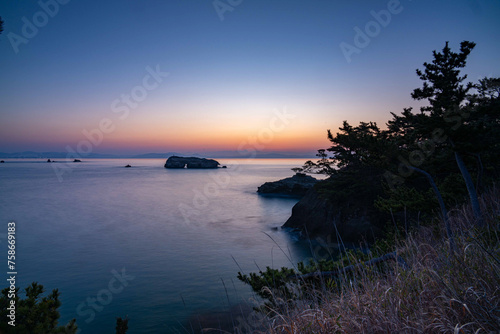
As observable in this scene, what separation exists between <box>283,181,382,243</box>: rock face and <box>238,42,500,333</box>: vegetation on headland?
708mm

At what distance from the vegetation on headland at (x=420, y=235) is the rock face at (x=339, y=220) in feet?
2.32

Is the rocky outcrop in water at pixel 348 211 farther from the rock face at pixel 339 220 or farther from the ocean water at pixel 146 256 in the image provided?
the ocean water at pixel 146 256

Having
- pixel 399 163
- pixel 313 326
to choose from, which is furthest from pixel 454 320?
pixel 399 163

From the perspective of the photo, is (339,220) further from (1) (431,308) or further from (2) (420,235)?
(1) (431,308)

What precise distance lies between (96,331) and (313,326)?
30.1ft

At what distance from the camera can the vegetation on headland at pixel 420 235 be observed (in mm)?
3148

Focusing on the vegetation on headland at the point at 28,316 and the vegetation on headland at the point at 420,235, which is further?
the vegetation on headland at the point at 28,316

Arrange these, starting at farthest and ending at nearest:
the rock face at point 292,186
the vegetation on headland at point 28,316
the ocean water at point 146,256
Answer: the rock face at point 292,186 → the ocean water at point 146,256 → the vegetation on headland at point 28,316

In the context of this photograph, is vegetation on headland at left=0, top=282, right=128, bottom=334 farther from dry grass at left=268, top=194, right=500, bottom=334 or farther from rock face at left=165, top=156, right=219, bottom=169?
rock face at left=165, top=156, right=219, bottom=169

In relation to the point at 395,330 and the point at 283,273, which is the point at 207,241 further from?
the point at 395,330

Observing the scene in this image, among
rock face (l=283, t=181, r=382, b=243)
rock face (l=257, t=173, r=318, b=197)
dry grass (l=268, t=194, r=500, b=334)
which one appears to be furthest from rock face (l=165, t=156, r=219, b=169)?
dry grass (l=268, t=194, r=500, b=334)

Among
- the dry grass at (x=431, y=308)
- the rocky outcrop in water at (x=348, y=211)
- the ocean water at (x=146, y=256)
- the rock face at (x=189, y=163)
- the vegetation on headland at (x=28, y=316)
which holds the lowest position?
the ocean water at (x=146, y=256)

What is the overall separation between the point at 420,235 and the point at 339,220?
29.6ft

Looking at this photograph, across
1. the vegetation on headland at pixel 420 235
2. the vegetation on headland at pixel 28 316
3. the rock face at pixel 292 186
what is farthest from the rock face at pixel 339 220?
the rock face at pixel 292 186
